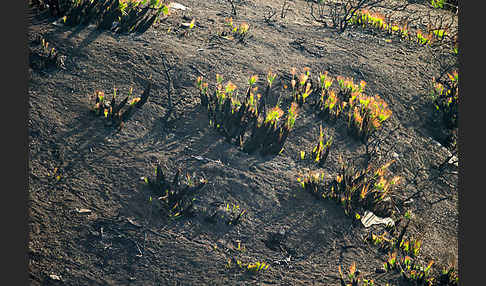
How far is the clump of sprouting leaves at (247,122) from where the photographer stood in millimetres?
4875

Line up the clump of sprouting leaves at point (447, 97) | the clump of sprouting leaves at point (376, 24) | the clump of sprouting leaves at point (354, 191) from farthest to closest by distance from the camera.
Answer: the clump of sprouting leaves at point (376, 24), the clump of sprouting leaves at point (447, 97), the clump of sprouting leaves at point (354, 191)

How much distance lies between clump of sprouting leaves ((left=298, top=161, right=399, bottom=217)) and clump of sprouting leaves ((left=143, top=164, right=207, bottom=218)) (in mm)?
1329

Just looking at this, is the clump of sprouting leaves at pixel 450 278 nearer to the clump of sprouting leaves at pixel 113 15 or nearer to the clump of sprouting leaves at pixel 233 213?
the clump of sprouting leaves at pixel 233 213

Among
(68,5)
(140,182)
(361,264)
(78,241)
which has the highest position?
(68,5)

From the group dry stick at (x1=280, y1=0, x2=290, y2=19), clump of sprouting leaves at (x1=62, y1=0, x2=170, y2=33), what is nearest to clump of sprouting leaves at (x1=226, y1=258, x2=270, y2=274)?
clump of sprouting leaves at (x1=62, y1=0, x2=170, y2=33)

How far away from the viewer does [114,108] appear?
463cm

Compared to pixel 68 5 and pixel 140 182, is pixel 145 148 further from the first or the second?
pixel 68 5

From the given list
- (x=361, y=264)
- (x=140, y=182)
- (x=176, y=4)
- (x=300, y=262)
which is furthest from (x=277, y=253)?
(x=176, y=4)

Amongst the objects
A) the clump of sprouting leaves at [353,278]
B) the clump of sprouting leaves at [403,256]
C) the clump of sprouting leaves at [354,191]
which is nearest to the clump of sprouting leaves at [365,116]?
the clump of sprouting leaves at [354,191]

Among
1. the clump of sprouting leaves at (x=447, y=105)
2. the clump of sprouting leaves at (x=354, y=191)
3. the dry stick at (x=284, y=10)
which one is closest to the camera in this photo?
the clump of sprouting leaves at (x=354, y=191)

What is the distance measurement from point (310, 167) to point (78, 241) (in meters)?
2.80

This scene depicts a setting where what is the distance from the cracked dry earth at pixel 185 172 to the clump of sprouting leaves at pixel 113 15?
6.3 inches

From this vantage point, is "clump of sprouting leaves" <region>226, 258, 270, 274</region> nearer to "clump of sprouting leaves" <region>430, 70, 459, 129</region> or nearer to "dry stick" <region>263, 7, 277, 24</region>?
"clump of sprouting leaves" <region>430, 70, 459, 129</region>

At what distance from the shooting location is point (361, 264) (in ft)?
13.6
